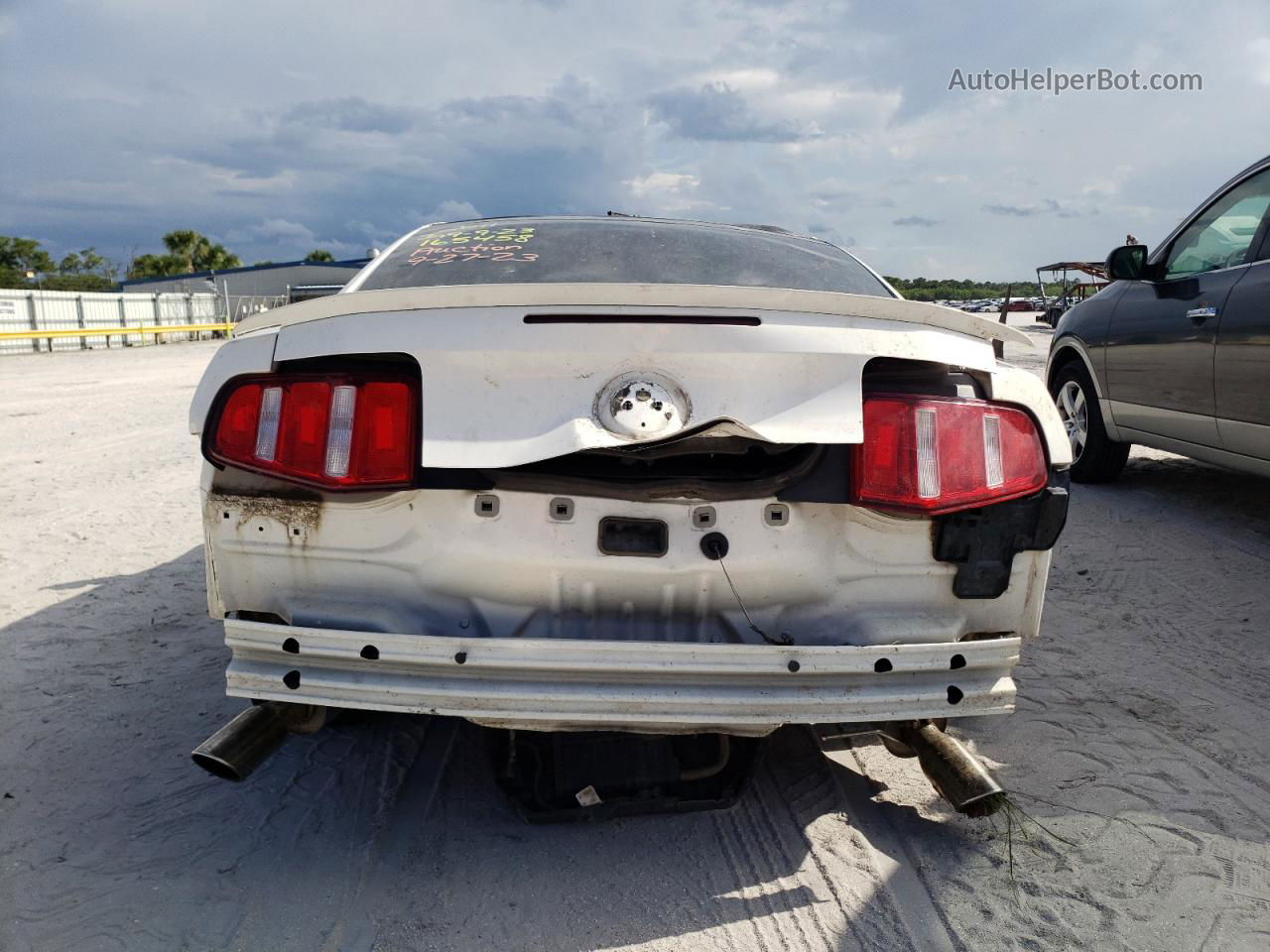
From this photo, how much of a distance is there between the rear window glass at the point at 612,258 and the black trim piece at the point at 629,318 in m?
0.69

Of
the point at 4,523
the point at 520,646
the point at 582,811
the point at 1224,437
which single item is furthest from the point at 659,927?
the point at 4,523

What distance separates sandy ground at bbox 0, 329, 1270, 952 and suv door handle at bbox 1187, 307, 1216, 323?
66.0 inches

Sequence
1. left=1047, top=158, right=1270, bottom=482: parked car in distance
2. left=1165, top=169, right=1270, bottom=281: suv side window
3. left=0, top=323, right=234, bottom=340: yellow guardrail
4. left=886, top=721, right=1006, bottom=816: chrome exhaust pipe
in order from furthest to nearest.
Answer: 1. left=0, top=323, right=234, bottom=340: yellow guardrail
2. left=1165, top=169, right=1270, bottom=281: suv side window
3. left=1047, top=158, right=1270, bottom=482: parked car in distance
4. left=886, top=721, right=1006, bottom=816: chrome exhaust pipe

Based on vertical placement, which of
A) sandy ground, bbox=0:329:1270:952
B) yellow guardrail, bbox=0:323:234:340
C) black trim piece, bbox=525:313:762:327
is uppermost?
black trim piece, bbox=525:313:762:327

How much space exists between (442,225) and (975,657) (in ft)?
8.99

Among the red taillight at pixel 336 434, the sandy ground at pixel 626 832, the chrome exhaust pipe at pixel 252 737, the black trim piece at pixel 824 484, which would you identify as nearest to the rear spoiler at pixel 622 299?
the red taillight at pixel 336 434

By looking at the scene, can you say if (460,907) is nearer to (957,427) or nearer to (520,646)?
(520,646)

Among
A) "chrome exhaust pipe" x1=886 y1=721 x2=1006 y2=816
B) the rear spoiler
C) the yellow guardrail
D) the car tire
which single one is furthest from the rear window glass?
the yellow guardrail

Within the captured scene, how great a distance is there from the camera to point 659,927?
7.00 ft

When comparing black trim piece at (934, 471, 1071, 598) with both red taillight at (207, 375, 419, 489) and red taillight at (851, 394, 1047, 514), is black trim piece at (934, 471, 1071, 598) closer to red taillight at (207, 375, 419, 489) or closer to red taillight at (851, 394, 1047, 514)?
red taillight at (851, 394, 1047, 514)

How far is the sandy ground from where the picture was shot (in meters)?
2.13

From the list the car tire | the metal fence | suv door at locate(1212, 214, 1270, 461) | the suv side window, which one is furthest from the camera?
the metal fence

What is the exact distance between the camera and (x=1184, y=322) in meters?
4.99

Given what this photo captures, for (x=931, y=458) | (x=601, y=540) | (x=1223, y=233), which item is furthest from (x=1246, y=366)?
(x=601, y=540)
